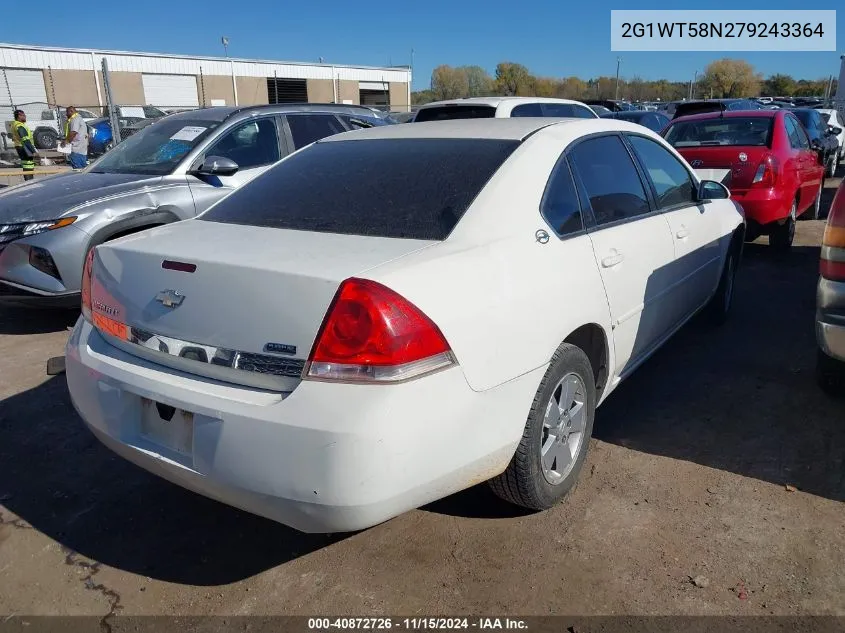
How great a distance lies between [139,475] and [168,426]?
1128 mm

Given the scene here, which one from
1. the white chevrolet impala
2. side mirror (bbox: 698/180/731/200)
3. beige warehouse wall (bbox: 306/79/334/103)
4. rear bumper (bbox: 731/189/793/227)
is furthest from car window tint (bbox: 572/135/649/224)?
beige warehouse wall (bbox: 306/79/334/103)

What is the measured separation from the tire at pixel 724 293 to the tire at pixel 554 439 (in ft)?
8.09

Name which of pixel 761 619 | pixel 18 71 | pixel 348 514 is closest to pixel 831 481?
pixel 761 619

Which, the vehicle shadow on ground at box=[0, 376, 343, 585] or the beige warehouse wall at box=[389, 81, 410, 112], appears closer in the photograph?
the vehicle shadow on ground at box=[0, 376, 343, 585]

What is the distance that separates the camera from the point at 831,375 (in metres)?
3.81

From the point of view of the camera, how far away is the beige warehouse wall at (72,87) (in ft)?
118

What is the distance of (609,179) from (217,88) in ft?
138

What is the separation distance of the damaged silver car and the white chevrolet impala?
2574 mm

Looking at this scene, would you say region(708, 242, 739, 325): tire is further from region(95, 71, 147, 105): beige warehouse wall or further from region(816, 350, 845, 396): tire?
region(95, 71, 147, 105): beige warehouse wall

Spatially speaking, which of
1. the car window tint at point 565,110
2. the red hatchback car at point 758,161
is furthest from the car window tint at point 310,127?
Result: the red hatchback car at point 758,161

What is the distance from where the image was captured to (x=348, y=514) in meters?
2.10

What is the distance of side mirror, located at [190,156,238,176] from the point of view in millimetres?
5707

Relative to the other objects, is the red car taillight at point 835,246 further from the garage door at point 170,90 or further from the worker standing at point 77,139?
the garage door at point 170,90

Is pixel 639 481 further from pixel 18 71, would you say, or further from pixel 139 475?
pixel 18 71
